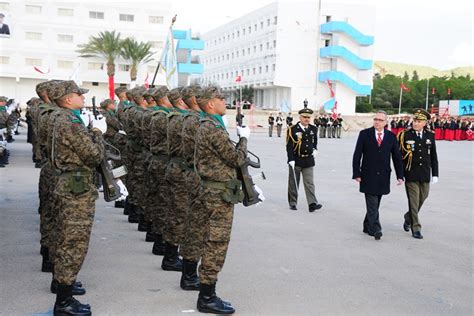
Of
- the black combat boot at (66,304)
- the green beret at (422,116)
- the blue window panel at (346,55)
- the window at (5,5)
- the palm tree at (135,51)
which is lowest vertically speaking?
the black combat boot at (66,304)

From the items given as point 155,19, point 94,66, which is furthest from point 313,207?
point 94,66

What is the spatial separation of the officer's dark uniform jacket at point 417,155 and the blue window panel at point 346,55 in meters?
63.7

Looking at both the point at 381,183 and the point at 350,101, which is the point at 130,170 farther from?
the point at 350,101

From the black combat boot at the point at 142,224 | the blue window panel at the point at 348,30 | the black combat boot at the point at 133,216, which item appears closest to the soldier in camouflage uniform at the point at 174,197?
the black combat boot at the point at 142,224

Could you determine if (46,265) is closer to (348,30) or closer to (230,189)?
(230,189)

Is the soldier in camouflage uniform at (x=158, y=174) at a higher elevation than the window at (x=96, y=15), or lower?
Answer: lower

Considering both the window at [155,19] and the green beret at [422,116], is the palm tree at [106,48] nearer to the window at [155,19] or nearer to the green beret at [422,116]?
the window at [155,19]

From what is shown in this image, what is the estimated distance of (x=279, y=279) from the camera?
652cm

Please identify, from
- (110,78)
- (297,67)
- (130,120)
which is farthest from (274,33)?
(130,120)

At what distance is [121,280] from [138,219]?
3044 mm

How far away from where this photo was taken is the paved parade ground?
568cm

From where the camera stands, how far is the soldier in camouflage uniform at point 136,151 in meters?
8.80

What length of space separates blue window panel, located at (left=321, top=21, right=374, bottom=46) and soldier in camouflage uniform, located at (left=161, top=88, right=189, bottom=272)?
68079 mm

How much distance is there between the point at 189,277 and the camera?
6.01 meters
